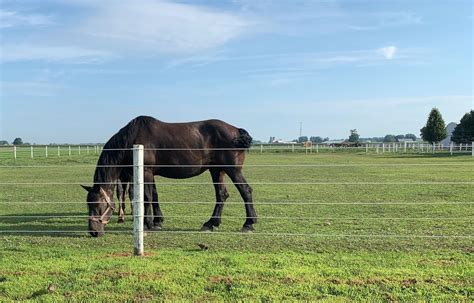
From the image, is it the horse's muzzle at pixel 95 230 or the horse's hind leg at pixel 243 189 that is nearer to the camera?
the horse's muzzle at pixel 95 230

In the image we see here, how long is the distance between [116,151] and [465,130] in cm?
5427

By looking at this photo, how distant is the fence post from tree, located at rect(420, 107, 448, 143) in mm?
53421

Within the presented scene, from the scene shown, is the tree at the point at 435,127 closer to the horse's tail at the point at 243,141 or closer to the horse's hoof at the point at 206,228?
the horse's tail at the point at 243,141

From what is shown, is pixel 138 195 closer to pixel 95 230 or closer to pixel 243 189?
pixel 95 230

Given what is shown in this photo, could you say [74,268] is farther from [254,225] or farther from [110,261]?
[254,225]

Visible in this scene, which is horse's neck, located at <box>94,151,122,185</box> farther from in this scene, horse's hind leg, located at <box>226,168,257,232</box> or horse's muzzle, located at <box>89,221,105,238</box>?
horse's hind leg, located at <box>226,168,257,232</box>

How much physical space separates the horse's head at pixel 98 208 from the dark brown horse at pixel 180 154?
0.20 metres

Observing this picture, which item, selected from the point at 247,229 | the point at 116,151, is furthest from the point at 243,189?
the point at 116,151

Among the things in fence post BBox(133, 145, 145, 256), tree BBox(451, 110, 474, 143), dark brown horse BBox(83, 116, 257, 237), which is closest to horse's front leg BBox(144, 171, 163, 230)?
dark brown horse BBox(83, 116, 257, 237)

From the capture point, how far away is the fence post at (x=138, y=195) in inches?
224

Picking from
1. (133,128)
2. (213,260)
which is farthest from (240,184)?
(213,260)

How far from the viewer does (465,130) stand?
53750 millimetres

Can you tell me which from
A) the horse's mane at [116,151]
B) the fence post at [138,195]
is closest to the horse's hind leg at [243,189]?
the horse's mane at [116,151]

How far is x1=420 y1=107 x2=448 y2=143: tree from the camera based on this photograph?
53344mm
